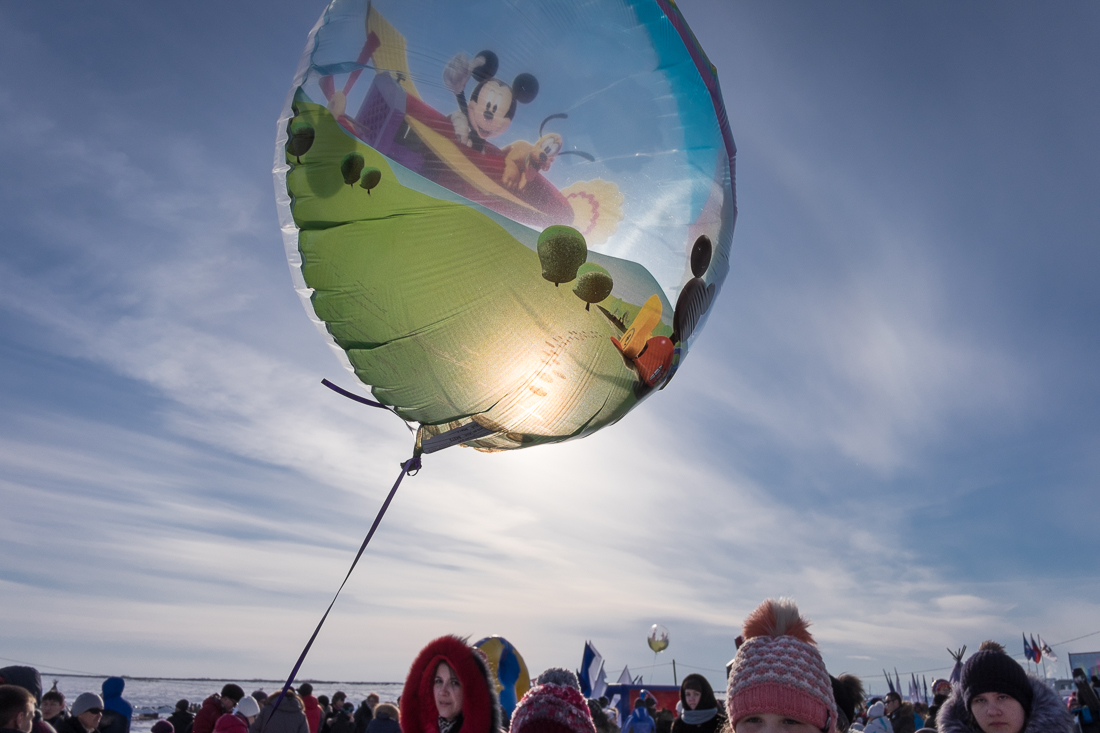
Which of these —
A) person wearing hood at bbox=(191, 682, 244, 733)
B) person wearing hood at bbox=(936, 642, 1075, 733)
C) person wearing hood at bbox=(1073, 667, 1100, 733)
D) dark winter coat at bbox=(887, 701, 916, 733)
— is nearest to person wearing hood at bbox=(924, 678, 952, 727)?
dark winter coat at bbox=(887, 701, 916, 733)

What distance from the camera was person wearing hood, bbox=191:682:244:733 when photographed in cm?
658

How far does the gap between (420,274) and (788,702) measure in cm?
207

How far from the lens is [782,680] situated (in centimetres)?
188

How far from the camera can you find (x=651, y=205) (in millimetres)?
2982

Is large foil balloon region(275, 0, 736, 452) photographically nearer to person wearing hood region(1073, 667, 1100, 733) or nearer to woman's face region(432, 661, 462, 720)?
woman's face region(432, 661, 462, 720)

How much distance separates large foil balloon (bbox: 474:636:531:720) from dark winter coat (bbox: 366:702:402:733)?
3.43 feet

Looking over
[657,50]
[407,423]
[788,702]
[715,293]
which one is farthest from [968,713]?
[657,50]

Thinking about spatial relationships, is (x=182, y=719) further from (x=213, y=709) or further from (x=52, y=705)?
(x=52, y=705)

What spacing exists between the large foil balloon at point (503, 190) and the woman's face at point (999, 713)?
1.93 metres

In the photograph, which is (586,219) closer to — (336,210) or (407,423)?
(336,210)

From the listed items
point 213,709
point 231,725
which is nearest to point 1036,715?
point 231,725

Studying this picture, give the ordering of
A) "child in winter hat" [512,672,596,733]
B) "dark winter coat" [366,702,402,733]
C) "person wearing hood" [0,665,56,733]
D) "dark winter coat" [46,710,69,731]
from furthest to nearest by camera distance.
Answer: "dark winter coat" [366,702,402,733]
"dark winter coat" [46,710,69,731]
"person wearing hood" [0,665,56,733]
"child in winter hat" [512,672,596,733]

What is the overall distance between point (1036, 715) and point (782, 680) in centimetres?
163

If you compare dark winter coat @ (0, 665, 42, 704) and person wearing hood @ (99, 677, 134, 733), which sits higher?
dark winter coat @ (0, 665, 42, 704)
